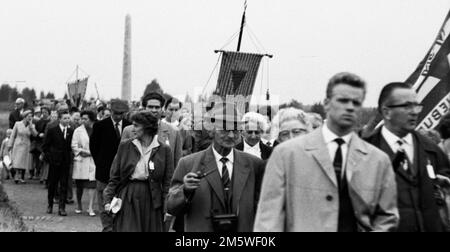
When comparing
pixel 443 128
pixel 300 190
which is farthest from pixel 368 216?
pixel 443 128

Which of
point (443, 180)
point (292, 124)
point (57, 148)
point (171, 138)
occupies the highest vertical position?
point (292, 124)

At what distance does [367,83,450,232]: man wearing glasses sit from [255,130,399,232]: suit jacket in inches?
21.3

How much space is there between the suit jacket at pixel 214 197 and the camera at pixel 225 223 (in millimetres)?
48

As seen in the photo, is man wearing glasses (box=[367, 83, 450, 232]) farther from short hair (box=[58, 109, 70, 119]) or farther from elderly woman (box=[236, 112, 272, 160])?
short hair (box=[58, 109, 70, 119])

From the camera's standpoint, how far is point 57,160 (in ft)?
47.9

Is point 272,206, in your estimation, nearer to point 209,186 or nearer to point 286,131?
point 209,186

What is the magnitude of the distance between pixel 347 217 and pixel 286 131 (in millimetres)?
2969

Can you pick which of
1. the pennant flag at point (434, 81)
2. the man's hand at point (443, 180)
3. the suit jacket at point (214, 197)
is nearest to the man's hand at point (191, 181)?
the suit jacket at point (214, 197)

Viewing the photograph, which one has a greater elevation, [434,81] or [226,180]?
[434,81]

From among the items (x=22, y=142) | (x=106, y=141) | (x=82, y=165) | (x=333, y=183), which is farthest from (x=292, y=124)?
(x=22, y=142)

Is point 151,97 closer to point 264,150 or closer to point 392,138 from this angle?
point 264,150

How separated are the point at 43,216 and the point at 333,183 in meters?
10.2

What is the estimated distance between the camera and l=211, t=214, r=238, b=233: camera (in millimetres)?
6035

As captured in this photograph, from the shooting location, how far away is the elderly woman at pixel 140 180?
27.5 ft
